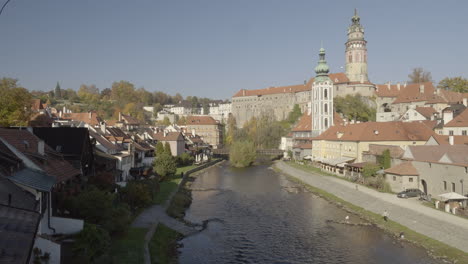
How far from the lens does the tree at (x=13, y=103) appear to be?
3266cm

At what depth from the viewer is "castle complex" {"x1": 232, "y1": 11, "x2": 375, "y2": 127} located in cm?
9738

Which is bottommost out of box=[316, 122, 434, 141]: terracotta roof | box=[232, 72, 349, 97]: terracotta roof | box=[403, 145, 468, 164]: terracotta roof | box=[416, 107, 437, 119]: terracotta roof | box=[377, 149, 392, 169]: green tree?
box=[377, 149, 392, 169]: green tree

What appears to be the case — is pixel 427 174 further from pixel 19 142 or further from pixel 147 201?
pixel 19 142

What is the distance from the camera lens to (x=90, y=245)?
14461mm

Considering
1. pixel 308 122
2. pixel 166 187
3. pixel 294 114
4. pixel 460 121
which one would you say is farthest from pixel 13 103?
pixel 294 114

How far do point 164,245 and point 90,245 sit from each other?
23.4 feet

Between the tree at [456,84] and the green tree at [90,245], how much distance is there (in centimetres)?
8399

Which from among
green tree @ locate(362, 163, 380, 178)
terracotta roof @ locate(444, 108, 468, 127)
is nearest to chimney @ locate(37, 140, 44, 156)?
green tree @ locate(362, 163, 380, 178)

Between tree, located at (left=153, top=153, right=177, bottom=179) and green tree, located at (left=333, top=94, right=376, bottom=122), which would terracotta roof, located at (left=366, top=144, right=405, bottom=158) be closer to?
tree, located at (left=153, top=153, right=177, bottom=179)

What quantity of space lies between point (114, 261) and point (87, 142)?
1151 centimetres

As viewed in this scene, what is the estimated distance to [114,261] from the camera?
15.6 meters

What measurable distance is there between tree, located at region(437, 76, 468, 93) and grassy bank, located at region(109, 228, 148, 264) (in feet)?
262

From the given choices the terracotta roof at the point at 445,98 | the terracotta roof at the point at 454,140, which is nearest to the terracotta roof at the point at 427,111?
the terracotta roof at the point at 445,98

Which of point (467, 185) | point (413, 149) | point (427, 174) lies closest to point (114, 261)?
point (467, 185)
